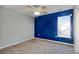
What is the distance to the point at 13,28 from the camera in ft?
10.2

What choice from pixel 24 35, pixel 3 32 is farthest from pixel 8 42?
pixel 24 35

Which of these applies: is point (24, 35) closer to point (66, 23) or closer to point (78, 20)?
point (66, 23)

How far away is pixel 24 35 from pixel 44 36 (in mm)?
802

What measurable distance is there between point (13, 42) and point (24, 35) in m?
0.55

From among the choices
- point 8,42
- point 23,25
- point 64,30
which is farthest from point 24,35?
point 64,30

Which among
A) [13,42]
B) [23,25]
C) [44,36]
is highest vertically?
[23,25]

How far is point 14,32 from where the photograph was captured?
10.2 feet

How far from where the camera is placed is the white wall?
2742mm

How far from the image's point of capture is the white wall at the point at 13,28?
2.74 meters
